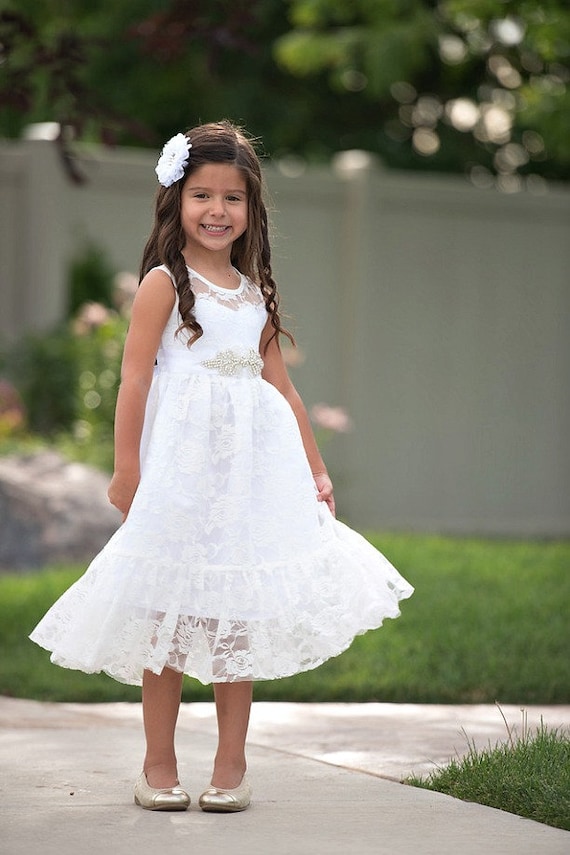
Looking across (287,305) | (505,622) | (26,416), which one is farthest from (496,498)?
(505,622)

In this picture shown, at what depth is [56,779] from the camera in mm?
3814

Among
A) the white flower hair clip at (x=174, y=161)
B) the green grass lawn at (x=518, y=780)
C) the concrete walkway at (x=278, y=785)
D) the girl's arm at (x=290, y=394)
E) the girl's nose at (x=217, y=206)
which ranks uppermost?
the white flower hair clip at (x=174, y=161)

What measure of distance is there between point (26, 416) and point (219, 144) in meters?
5.83

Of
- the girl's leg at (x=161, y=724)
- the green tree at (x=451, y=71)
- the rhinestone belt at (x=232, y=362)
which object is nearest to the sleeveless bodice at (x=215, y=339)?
the rhinestone belt at (x=232, y=362)

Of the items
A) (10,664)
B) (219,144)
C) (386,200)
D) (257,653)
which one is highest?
(386,200)

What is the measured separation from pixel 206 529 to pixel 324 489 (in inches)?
17.7

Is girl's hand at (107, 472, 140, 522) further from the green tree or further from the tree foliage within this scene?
the tree foliage

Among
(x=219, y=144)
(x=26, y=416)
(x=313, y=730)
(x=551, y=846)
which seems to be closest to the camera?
(x=551, y=846)

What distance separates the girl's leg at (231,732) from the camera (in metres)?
3.58

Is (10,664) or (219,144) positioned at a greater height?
(219,144)

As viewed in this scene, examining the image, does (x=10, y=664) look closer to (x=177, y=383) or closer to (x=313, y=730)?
(x=313, y=730)

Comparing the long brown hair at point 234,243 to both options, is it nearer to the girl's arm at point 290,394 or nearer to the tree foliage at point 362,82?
the girl's arm at point 290,394

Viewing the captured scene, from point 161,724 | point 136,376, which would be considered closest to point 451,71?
point 136,376

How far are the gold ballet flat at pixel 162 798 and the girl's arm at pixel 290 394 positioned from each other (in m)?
0.80
